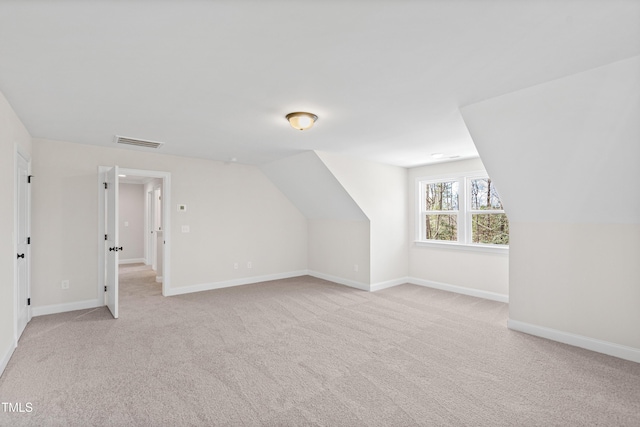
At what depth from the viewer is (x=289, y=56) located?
6.55 ft

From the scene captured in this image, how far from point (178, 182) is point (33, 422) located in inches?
148

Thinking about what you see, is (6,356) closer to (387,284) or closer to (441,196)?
(387,284)

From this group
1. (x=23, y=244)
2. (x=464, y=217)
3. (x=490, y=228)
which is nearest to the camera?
(x=23, y=244)

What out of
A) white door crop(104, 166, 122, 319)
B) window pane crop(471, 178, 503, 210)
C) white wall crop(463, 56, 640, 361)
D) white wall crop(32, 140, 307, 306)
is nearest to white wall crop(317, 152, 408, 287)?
window pane crop(471, 178, 503, 210)

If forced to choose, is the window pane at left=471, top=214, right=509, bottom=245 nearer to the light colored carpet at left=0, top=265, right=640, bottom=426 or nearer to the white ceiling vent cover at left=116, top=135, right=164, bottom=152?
the light colored carpet at left=0, top=265, right=640, bottom=426

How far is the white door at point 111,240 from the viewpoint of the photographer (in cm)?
407

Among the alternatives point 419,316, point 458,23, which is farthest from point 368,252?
point 458,23

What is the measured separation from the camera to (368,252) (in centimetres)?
547

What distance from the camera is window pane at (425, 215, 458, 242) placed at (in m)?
5.58

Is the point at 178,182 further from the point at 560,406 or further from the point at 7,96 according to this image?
the point at 560,406

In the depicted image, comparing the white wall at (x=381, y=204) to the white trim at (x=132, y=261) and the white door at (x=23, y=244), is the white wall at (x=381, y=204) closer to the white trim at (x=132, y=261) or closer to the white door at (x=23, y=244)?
the white door at (x=23, y=244)

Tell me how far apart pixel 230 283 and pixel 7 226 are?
11.2 ft

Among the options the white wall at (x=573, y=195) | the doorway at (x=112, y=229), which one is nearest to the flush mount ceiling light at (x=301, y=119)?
the white wall at (x=573, y=195)

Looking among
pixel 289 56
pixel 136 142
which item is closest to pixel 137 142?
pixel 136 142
